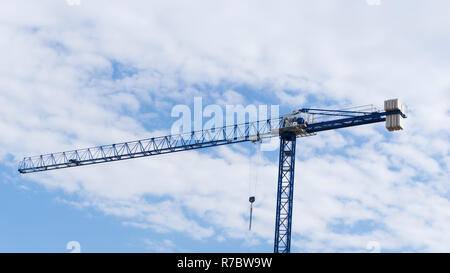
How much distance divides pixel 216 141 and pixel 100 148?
86.1ft

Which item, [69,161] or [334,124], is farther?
[69,161]

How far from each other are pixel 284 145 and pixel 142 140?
29.9 metres

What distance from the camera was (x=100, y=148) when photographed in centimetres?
13375

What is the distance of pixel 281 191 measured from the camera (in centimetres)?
11469

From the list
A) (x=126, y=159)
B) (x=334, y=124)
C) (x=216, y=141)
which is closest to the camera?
(x=334, y=124)
